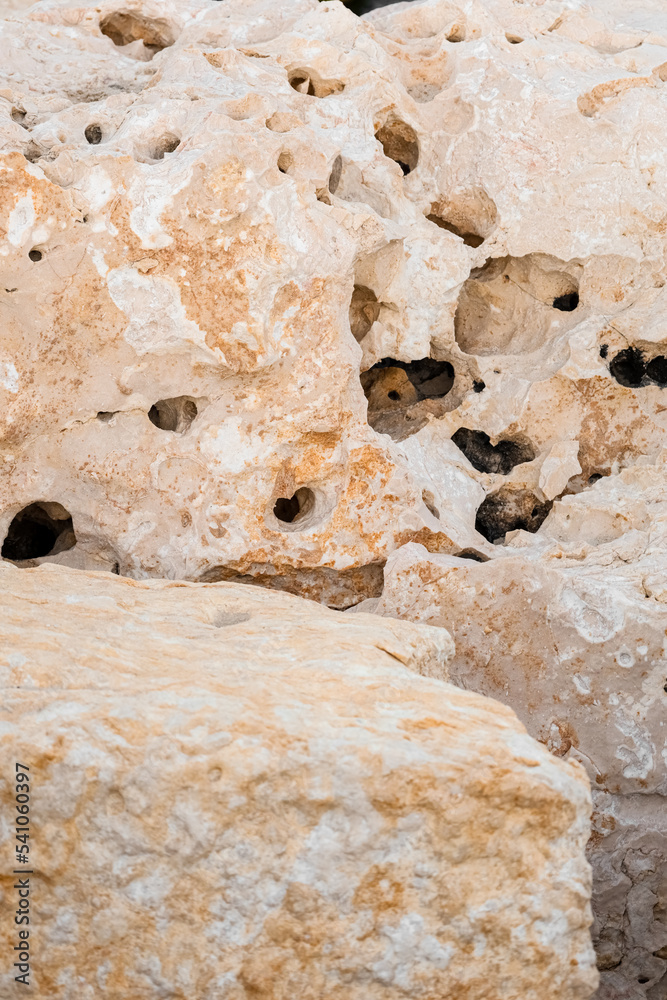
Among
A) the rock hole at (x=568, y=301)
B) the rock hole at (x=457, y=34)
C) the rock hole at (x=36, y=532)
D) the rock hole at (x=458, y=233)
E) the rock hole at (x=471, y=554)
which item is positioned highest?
the rock hole at (x=457, y=34)

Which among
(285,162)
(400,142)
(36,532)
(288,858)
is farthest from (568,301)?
(288,858)

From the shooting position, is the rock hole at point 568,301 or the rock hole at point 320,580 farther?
the rock hole at point 568,301

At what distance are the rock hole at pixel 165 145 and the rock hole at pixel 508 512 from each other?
1767mm

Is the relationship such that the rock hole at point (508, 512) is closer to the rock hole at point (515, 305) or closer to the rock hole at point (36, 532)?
the rock hole at point (515, 305)

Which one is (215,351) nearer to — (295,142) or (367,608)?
(295,142)

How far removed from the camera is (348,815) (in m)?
1.79

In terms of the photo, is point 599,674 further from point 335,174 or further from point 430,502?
point 335,174

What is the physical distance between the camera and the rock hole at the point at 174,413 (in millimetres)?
3389

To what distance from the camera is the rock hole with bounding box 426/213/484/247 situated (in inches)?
155

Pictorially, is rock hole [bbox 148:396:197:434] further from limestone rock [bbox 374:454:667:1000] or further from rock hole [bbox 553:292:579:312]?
rock hole [bbox 553:292:579:312]

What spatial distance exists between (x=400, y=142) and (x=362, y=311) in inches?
30.2

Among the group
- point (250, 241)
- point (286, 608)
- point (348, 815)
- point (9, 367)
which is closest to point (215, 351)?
point (250, 241)

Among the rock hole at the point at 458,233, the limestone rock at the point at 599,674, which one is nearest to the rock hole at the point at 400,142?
the rock hole at the point at 458,233

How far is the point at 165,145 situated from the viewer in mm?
3232
